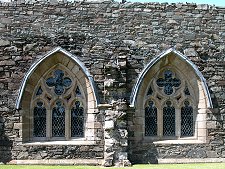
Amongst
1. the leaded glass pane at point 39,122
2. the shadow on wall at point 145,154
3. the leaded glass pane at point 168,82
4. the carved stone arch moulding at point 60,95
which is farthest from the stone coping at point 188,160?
the leaded glass pane at point 39,122

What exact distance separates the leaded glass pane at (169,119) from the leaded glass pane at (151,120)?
1.03 ft

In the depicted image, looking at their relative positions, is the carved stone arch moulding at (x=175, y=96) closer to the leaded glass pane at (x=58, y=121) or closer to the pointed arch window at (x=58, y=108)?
the pointed arch window at (x=58, y=108)

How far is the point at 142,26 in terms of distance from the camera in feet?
37.6

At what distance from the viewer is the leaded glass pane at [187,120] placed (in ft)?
38.1

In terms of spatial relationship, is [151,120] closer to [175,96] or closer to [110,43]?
[175,96]

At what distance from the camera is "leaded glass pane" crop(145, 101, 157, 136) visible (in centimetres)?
1148

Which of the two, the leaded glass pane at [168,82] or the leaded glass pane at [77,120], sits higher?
the leaded glass pane at [168,82]

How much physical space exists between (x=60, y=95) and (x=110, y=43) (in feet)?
7.03

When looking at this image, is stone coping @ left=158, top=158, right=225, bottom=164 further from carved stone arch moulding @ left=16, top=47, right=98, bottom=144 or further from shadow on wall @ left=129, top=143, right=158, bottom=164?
carved stone arch moulding @ left=16, top=47, right=98, bottom=144

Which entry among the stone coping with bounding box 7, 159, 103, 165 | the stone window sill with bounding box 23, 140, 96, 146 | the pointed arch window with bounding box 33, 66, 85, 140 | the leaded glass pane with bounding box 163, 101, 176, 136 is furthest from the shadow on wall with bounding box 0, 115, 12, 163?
the leaded glass pane with bounding box 163, 101, 176, 136

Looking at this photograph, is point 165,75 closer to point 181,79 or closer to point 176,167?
point 181,79

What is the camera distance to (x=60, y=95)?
1128 cm

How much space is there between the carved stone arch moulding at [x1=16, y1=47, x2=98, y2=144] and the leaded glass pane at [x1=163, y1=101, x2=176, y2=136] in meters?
2.23

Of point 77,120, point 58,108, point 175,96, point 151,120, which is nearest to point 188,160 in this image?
point 151,120
